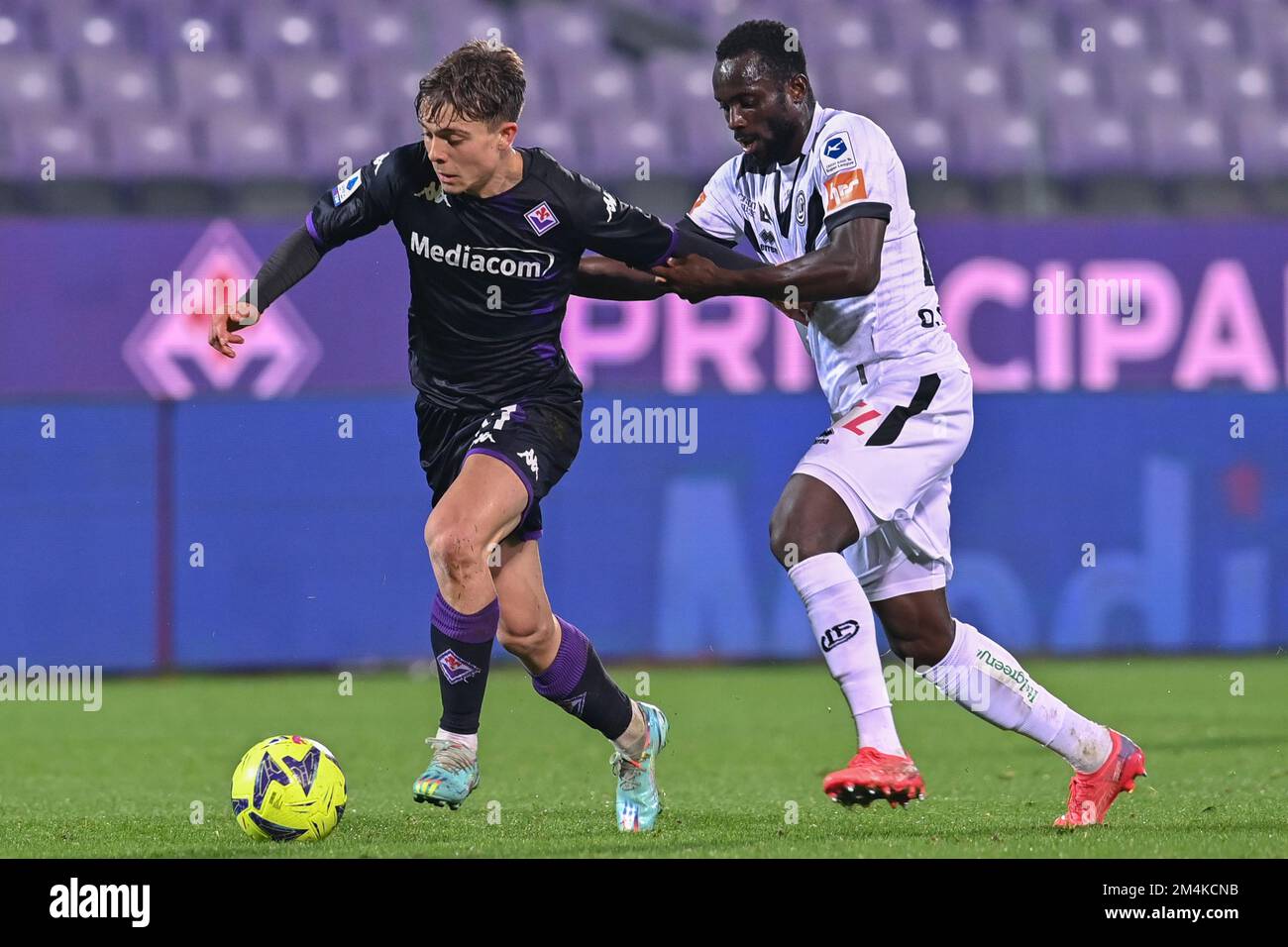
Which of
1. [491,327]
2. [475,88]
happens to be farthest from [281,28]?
[475,88]

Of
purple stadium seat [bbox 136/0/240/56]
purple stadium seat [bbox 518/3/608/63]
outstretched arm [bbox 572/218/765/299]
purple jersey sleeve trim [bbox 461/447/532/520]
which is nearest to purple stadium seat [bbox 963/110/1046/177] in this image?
purple stadium seat [bbox 518/3/608/63]

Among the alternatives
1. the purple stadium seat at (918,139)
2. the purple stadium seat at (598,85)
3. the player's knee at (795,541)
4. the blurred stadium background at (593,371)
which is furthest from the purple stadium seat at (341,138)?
the player's knee at (795,541)

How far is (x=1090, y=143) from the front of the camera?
12.6 meters

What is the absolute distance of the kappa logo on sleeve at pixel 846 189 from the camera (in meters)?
4.86

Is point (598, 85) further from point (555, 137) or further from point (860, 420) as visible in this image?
point (860, 420)

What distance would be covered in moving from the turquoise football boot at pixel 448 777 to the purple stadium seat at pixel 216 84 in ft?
27.7

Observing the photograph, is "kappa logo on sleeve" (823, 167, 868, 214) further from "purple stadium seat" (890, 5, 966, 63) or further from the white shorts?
"purple stadium seat" (890, 5, 966, 63)

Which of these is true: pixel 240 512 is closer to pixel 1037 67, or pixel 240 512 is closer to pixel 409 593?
pixel 409 593

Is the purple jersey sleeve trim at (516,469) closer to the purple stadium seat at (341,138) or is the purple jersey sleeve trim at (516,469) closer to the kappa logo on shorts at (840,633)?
the kappa logo on shorts at (840,633)

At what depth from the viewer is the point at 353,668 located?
10234mm

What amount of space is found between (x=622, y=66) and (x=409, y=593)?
496 centimetres

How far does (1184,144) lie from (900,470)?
882cm

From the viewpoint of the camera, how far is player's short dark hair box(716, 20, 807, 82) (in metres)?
4.95

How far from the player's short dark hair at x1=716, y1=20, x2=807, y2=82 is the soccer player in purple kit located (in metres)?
0.50
